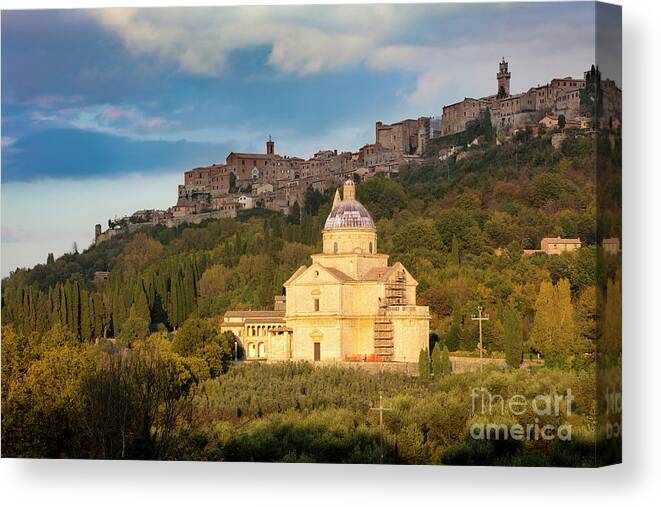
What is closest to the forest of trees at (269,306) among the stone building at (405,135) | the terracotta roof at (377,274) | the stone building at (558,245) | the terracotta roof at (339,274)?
the stone building at (558,245)

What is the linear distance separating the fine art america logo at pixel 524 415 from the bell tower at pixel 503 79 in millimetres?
4701

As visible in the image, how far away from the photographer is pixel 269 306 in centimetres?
2884

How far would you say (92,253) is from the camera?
26.6m

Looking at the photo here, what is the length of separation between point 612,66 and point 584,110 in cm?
197

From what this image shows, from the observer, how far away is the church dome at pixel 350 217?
2830 cm

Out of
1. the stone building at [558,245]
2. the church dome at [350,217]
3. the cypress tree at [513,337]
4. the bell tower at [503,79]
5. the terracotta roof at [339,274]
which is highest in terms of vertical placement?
the bell tower at [503,79]

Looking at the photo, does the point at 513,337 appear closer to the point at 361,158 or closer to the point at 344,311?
the point at 344,311

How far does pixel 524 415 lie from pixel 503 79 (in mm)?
5172

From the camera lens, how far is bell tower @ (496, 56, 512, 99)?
2444cm

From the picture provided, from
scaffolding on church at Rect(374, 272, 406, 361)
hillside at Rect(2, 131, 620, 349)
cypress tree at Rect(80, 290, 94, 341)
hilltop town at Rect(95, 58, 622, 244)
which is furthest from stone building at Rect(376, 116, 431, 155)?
cypress tree at Rect(80, 290, 94, 341)

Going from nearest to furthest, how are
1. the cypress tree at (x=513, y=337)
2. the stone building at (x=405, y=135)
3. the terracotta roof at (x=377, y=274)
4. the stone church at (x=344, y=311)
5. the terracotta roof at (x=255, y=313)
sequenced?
the cypress tree at (x=513, y=337), the stone building at (x=405, y=135), the stone church at (x=344, y=311), the terracotta roof at (x=377, y=274), the terracotta roof at (x=255, y=313)

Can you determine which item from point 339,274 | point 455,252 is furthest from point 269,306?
point 455,252

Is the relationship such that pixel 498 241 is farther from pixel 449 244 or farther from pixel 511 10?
pixel 511 10

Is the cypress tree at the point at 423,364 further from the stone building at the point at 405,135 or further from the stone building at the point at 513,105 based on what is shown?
the stone building at the point at 513,105
